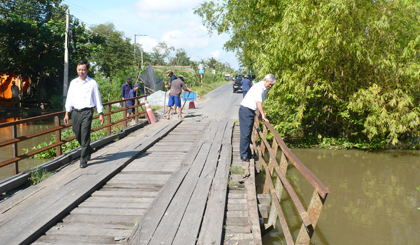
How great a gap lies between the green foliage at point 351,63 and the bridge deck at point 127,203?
5.10 metres

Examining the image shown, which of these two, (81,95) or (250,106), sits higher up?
(81,95)

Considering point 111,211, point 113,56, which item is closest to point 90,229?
point 111,211

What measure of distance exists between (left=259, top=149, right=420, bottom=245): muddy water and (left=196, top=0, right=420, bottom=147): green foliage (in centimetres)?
102

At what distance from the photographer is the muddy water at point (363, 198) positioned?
6.17 metres

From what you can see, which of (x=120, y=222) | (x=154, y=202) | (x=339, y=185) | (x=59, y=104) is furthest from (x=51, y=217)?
(x=59, y=104)

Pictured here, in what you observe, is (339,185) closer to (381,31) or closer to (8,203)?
(381,31)

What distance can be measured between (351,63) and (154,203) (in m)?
9.42

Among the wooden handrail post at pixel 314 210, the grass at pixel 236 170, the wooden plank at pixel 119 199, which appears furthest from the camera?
the grass at pixel 236 170

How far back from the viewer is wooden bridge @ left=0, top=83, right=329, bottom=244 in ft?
12.1

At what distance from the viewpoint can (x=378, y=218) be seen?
688cm

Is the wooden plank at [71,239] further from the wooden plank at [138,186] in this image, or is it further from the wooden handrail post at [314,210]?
the wooden handrail post at [314,210]

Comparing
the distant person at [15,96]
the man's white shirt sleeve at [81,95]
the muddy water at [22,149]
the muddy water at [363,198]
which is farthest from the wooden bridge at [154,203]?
the distant person at [15,96]

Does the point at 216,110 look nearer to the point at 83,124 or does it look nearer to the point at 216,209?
the point at 83,124

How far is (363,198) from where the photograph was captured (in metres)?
7.93
